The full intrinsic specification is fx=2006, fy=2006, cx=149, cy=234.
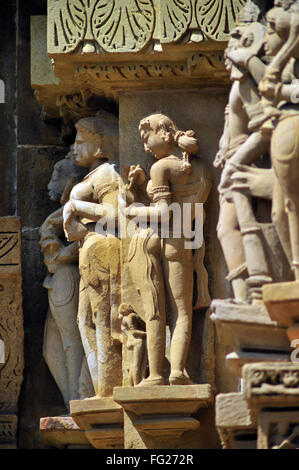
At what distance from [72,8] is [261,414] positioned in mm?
3114

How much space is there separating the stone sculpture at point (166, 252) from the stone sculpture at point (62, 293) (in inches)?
33.1

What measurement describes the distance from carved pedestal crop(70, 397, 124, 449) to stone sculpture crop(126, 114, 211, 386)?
0.42 m

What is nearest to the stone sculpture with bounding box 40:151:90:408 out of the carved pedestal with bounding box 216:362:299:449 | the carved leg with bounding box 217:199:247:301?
the carved leg with bounding box 217:199:247:301

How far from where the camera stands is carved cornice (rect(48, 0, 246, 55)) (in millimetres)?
11117

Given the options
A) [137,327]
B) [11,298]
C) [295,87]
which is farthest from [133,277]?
[295,87]

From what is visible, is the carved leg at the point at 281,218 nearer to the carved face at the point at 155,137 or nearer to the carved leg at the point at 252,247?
the carved leg at the point at 252,247

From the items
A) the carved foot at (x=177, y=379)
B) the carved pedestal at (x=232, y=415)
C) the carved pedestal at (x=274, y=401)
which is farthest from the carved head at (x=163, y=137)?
the carved pedestal at (x=274, y=401)

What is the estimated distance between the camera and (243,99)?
392 inches

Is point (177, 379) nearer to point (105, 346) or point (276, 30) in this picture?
point (105, 346)

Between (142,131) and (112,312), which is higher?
(142,131)

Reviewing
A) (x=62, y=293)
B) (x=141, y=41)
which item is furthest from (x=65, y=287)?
(x=141, y=41)

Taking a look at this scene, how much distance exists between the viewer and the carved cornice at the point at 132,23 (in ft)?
36.5

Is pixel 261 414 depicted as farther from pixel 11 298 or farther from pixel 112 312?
pixel 11 298

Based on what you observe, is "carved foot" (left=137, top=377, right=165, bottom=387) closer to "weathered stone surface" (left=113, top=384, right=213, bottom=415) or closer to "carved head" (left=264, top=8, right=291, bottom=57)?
"weathered stone surface" (left=113, top=384, right=213, bottom=415)
